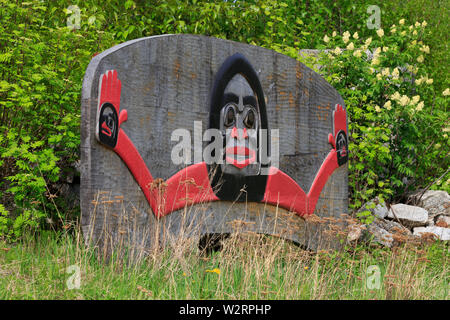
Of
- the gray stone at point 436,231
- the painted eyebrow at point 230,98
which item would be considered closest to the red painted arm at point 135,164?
the painted eyebrow at point 230,98

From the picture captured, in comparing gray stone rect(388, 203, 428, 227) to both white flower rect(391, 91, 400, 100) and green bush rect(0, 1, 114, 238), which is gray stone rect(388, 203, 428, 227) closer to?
white flower rect(391, 91, 400, 100)

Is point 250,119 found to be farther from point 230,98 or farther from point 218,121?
point 218,121

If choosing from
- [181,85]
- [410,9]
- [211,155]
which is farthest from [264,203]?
[410,9]

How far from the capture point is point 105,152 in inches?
147

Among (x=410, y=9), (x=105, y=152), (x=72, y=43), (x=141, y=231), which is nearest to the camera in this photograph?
(x=105, y=152)

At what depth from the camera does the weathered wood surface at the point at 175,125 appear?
12.1 feet

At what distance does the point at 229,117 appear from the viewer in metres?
4.76

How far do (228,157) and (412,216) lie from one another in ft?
13.0

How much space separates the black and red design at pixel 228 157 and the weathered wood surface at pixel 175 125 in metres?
0.07

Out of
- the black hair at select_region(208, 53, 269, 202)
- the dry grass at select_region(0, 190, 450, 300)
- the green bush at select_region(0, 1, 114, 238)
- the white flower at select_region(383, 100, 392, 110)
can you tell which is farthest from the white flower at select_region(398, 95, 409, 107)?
the green bush at select_region(0, 1, 114, 238)

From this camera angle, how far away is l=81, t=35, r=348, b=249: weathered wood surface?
3.70m
